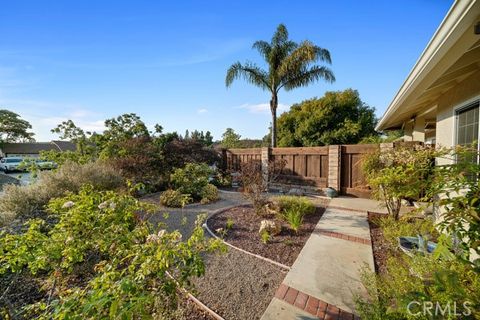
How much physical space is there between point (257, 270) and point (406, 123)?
978 cm

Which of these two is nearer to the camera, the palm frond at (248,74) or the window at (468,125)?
the window at (468,125)

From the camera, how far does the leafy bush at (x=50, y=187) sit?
14.1 feet

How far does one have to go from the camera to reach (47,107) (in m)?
9.69

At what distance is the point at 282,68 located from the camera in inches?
453

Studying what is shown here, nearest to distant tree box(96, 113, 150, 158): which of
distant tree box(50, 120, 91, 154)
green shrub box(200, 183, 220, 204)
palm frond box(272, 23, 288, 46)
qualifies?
distant tree box(50, 120, 91, 154)

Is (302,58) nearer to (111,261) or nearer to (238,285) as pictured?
(238,285)

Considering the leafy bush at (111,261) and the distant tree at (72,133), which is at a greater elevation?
the distant tree at (72,133)

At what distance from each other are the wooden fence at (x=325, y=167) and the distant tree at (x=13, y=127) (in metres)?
47.0

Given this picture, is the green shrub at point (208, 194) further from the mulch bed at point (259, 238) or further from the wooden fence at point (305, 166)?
the wooden fence at point (305, 166)

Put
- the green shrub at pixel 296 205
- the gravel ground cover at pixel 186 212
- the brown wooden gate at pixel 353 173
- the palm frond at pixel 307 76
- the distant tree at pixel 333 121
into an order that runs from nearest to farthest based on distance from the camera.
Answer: the gravel ground cover at pixel 186 212 < the green shrub at pixel 296 205 < the brown wooden gate at pixel 353 173 < the palm frond at pixel 307 76 < the distant tree at pixel 333 121

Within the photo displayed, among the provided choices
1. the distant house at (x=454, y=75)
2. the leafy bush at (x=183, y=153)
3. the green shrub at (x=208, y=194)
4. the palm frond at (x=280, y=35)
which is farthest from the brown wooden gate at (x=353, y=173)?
the palm frond at (x=280, y=35)

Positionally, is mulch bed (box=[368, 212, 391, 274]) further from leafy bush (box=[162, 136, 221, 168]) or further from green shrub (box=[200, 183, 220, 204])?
leafy bush (box=[162, 136, 221, 168])

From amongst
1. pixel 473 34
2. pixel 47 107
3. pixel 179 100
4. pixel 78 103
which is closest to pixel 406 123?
pixel 473 34

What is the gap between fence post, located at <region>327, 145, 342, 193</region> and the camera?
7.18 m
